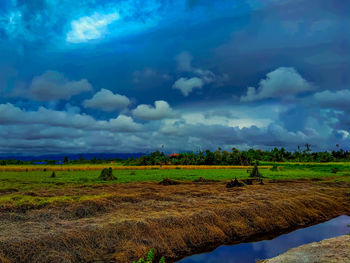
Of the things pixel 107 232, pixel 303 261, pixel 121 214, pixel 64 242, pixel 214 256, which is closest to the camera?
pixel 303 261

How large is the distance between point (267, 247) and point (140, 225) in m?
7.13

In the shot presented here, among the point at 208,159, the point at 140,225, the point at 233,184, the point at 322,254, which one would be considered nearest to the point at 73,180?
the point at 233,184

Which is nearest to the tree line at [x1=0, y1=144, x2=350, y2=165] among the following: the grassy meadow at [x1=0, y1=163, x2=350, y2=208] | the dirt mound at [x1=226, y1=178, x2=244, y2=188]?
the grassy meadow at [x1=0, y1=163, x2=350, y2=208]

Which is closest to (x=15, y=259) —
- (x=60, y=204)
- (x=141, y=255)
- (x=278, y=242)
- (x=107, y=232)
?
→ (x=107, y=232)

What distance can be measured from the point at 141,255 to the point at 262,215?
917 centimetres

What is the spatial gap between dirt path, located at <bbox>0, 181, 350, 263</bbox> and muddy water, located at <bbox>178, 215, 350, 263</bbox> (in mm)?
→ 553

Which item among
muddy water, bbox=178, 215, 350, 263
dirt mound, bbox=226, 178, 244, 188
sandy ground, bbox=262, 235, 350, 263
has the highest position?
dirt mound, bbox=226, 178, 244, 188

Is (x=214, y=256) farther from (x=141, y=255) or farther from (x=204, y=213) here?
(x=141, y=255)

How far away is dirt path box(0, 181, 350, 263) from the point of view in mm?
10539

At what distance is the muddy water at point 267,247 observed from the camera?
12.8 meters

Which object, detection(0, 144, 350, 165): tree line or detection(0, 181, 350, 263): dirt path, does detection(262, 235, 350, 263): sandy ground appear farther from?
detection(0, 144, 350, 165): tree line

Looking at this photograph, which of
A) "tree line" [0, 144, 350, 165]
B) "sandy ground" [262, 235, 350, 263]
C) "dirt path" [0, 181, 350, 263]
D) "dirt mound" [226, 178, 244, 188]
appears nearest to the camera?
"sandy ground" [262, 235, 350, 263]

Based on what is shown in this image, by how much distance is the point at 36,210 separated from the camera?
1540cm

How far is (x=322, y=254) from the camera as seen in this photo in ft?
32.5
